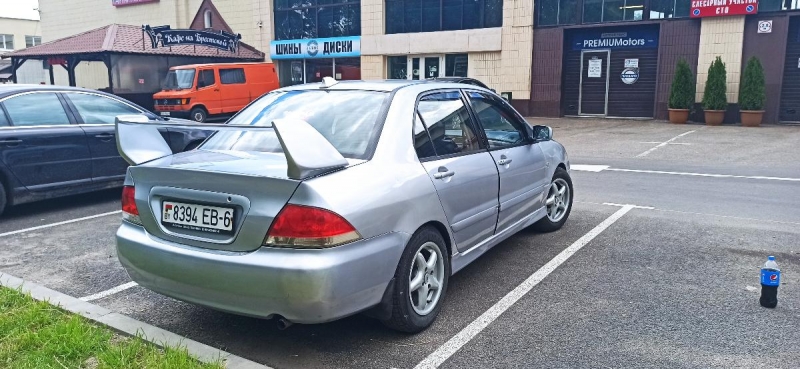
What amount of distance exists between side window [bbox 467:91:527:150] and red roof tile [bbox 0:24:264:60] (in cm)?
2296

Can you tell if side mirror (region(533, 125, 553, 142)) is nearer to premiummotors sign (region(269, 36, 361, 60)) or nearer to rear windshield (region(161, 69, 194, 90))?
rear windshield (region(161, 69, 194, 90))

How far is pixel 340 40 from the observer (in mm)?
27828

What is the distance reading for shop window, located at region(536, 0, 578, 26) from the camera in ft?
73.8

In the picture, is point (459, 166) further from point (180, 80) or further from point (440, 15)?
point (440, 15)

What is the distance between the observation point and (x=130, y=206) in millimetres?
3848

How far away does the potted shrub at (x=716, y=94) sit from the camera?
1930 cm

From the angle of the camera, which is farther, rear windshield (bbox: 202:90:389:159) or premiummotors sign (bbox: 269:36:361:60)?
premiummotors sign (bbox: 269:36:361:60)

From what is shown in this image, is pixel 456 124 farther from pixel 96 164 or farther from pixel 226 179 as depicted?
pixel 96 164

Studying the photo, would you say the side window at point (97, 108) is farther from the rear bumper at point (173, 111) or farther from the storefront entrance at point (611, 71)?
the storefront entrance at point (611, 71)

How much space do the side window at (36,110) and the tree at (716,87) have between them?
59.0 feet

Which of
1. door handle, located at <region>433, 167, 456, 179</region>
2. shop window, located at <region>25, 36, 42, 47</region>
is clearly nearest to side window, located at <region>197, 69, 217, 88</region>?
door handle, located at <region>433, 167, 456, 179</region>

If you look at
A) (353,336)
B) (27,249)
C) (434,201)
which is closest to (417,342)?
(353,336)

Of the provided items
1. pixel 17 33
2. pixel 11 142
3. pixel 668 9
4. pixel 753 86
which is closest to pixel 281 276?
pixel 11 142

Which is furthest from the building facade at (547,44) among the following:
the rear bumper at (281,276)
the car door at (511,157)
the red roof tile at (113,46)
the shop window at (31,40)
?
the shop window at (31,40)
